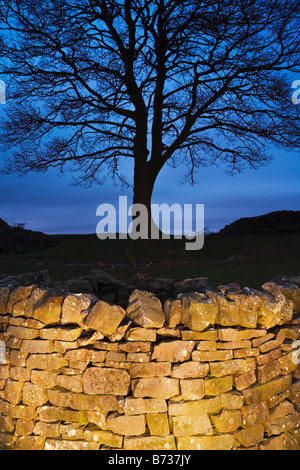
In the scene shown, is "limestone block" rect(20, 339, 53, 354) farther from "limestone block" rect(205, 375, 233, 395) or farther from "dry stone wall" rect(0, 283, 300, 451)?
"limestone block" rect(205, 375, 233, 395)

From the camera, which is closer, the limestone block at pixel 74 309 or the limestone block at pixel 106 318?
the limestone block at pixel 106 318

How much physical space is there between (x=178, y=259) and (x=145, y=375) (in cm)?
822

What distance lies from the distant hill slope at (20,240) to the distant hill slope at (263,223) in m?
8.51

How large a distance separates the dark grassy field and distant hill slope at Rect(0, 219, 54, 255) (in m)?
2.08

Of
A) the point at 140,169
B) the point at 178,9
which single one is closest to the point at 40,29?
the point at 178,9

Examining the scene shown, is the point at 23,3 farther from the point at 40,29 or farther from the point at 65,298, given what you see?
the point at 65,298

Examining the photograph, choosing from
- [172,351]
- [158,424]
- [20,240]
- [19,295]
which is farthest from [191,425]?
[20,240]

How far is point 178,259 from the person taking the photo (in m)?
11.4

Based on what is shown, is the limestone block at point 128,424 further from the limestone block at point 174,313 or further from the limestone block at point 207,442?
the limestone block at point 174,313

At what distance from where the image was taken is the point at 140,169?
52.0 feet

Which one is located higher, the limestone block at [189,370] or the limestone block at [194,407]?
the limestone block at [189,370]

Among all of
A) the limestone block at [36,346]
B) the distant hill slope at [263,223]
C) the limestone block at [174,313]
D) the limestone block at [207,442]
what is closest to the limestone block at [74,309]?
the limestone block at [36,346]

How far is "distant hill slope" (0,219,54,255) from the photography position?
1534 cm

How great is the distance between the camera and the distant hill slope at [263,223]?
19.1 metres
